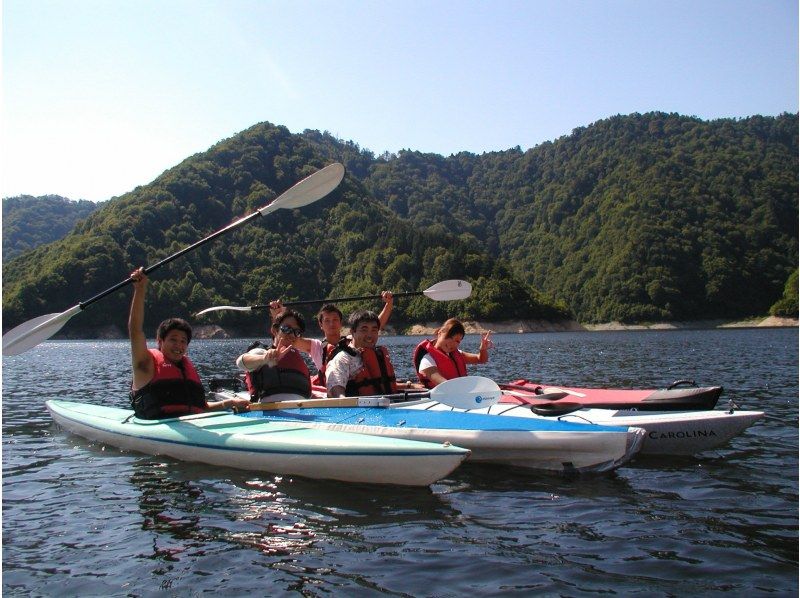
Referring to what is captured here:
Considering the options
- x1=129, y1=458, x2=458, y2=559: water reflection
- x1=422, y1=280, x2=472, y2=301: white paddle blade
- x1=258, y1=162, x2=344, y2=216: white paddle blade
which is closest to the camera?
x1=129, y1=458, x2=458, y2=559: water reflection

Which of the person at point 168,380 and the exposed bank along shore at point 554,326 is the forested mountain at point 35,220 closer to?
the exposed bank along shore at point 554,326

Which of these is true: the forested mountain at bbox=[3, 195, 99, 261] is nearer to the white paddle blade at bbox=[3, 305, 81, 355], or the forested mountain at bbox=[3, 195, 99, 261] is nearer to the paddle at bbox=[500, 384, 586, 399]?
the white paddle blade at bbox=[3, 305, 81, 355]

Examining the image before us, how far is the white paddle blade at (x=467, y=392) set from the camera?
7.34 metres

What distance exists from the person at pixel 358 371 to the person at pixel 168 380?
3.51 ft

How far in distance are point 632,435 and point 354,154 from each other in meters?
189

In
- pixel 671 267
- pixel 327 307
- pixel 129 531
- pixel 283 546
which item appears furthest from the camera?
pixel 671 267

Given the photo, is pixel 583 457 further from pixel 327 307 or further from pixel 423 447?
pixel 327 307

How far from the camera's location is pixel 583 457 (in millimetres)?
6914

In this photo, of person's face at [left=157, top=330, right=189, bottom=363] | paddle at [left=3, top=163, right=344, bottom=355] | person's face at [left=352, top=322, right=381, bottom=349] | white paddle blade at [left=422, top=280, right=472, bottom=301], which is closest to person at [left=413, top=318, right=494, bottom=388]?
person's face at [left=352, top=322, right=381, bottom=349]

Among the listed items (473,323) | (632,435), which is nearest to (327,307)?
(632,435)

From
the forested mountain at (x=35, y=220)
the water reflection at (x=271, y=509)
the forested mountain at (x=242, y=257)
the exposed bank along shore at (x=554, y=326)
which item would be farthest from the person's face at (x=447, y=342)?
the forested mountain at (x=35, y=220)

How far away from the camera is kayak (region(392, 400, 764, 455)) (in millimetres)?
7520

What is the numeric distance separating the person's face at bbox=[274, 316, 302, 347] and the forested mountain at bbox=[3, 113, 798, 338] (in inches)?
3057

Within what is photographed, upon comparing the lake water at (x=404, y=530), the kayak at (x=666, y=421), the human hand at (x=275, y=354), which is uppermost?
the human hand at (x=275, y=354)
